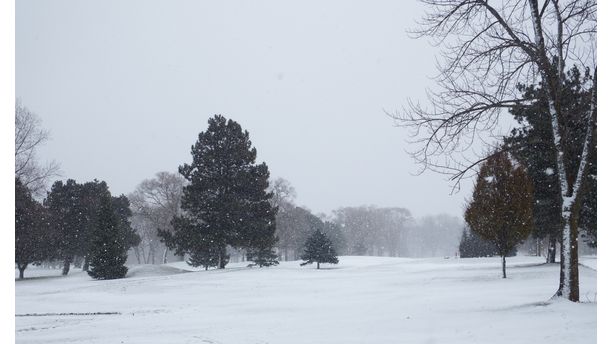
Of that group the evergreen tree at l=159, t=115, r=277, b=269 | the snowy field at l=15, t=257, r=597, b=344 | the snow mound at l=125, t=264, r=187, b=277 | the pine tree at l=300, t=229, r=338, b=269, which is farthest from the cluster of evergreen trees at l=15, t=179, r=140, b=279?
the pine tree at l=300, t=229, r=338, b=269

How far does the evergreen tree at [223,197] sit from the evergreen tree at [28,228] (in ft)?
42.6

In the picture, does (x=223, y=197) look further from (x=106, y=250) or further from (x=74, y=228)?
(x=74, y=228)

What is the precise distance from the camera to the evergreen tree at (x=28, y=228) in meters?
40.2

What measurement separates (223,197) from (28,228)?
1891cm

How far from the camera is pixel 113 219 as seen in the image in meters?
38.2

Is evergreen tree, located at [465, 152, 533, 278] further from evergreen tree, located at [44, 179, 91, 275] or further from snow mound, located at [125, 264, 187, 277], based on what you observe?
evergreen tree, located at [44, 179, 91, 275]

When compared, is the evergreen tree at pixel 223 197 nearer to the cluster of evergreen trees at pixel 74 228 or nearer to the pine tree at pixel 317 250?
the cluster of evergreen trees at pixel 74 228

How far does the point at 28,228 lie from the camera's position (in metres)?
41.0

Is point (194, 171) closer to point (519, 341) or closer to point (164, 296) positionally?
point (164, 296)

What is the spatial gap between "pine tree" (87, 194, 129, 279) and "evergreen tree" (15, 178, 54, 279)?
7473 millimetres

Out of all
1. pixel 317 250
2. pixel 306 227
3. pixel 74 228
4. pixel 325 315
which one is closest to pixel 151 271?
pixel 74 228

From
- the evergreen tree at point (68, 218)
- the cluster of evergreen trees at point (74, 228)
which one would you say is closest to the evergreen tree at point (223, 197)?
the cluster of evergreen trees at point (74, 228)

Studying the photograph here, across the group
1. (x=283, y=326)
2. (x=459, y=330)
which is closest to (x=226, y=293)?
(x=283, y=326)

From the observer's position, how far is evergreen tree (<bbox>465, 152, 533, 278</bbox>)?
2269 centimetres
